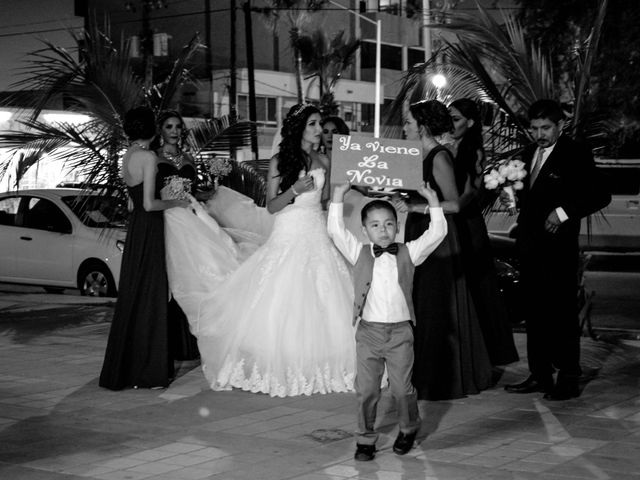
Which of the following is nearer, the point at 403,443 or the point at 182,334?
the point at 403,443

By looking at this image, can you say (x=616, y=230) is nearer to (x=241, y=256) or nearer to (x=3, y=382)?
(x=241, y=256)

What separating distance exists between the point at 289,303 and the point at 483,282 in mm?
1547

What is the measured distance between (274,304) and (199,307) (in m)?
0.80

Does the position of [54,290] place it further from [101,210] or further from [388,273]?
[388,273]

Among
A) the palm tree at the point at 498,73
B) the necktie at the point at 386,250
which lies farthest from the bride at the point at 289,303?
the palm tree at the point at 498,73

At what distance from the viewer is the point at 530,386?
823 centimetres

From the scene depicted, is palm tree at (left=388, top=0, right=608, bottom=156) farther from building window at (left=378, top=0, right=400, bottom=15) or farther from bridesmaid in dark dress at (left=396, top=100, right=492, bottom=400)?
building window at (left=378, top=0, right=400, bottom=15)

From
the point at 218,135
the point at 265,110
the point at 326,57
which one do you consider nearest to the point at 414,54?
the point at 326,57

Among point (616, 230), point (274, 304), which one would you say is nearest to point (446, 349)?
point (274, 304)

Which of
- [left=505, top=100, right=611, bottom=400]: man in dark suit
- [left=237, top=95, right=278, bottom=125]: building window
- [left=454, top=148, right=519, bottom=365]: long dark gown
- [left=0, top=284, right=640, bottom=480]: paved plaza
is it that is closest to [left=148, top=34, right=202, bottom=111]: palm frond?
[left=0, top=284, right=640, bottom=480]: paved plaza

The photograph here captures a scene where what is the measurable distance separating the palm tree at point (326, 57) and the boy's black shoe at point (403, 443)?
43.1 metres

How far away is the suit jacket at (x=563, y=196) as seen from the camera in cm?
799

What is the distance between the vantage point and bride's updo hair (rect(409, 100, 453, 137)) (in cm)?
783

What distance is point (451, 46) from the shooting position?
420 inches
